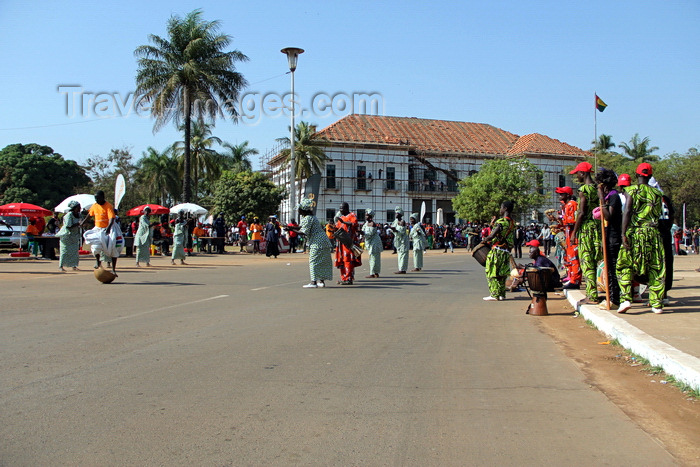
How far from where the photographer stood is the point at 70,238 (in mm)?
17953

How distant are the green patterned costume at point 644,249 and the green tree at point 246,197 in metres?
46.2

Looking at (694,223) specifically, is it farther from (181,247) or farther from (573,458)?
(573,458)

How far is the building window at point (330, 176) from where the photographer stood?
60.2 meters

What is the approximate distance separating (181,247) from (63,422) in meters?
19.0

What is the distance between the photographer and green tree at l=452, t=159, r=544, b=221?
54.2m

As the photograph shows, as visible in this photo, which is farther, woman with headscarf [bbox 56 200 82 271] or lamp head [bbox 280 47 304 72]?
lamp head [bbox 280 47 304 72]

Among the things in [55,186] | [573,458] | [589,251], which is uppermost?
[55,186]

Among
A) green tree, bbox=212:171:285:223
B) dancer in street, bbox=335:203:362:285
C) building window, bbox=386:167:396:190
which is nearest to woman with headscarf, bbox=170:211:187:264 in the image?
dancer in street, bbox=335:203:362:285

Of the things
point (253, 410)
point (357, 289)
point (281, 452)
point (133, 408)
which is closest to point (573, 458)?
point (281, 452)

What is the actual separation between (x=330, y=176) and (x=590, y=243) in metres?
51.1

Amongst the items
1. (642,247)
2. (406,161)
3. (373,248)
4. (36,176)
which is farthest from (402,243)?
(406,161)

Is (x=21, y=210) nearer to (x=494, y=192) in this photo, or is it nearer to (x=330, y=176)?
(x=330, y=176)

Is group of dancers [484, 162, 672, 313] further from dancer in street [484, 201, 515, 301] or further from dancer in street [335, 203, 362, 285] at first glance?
dancer in street [335, 203, 362, 285]

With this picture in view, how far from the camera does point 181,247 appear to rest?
74.8ft
